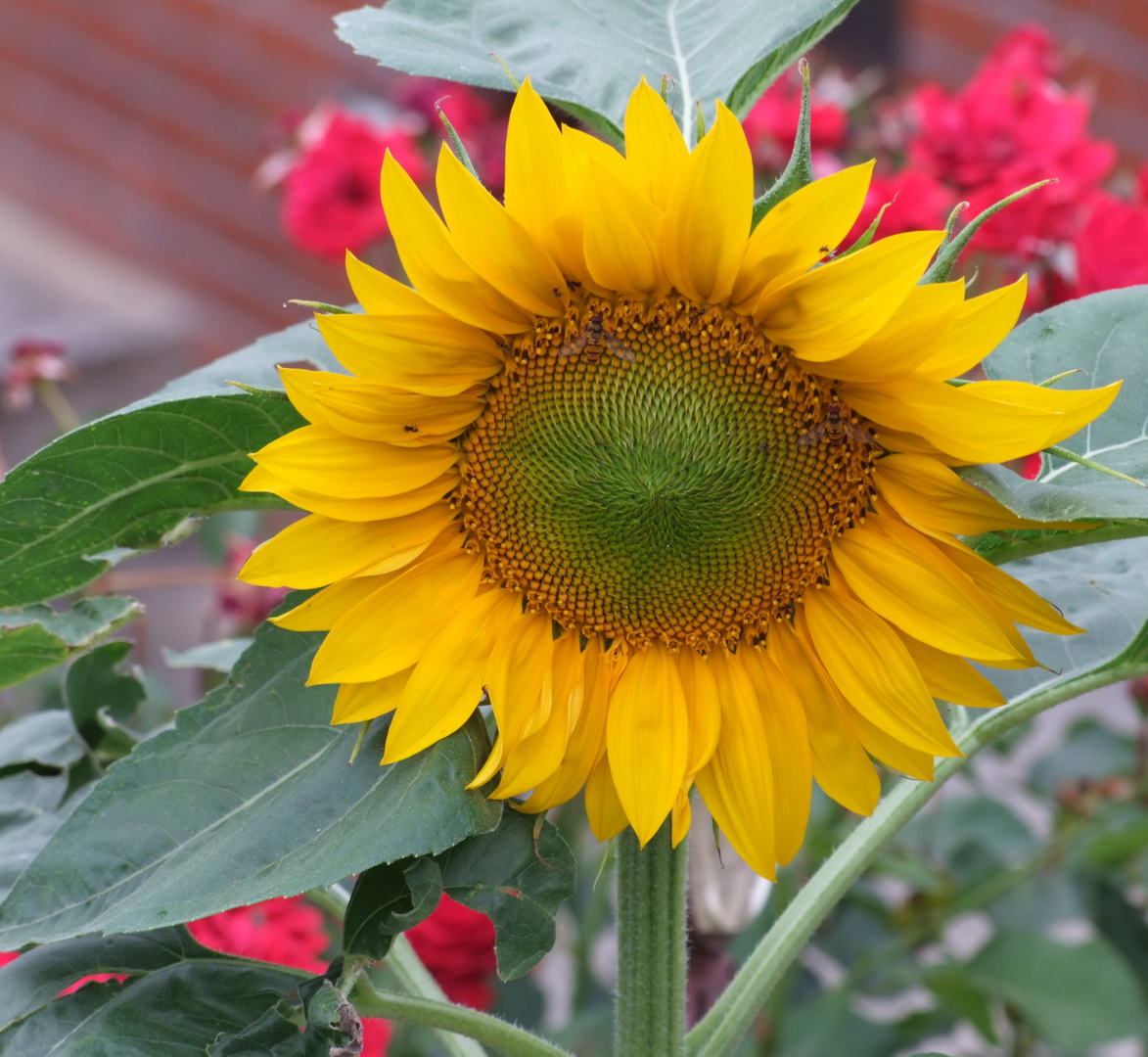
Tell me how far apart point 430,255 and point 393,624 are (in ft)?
0.41

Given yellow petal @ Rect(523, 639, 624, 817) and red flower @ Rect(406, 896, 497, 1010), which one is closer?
yellow petal @ Rect(523, 639, 624, 817)

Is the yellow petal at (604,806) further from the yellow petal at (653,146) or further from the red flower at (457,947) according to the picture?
the red flower at (457,947)

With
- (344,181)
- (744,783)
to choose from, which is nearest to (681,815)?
(744,783)

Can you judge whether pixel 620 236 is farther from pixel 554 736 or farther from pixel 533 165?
pixel 554 736

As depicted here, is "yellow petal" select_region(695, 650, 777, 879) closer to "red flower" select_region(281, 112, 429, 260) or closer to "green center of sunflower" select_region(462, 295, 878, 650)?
"green center of sunflower" select_region(462, 295, 878, 650)

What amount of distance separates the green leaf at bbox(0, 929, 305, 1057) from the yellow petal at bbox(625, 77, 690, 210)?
1.03 feet

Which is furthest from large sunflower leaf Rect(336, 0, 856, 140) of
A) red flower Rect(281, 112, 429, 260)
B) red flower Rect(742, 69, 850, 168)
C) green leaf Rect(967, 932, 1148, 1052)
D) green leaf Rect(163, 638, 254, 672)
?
green leaf Rect(967, 932, 1148, 1052)

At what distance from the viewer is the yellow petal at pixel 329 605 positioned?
0.42 meters

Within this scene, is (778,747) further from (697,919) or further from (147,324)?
(147,324)

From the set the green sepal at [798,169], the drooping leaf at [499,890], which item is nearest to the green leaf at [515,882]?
the drooping leaf at [499,890]

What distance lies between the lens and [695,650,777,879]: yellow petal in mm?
423

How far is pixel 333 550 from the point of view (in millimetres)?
430

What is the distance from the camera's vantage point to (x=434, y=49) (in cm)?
49

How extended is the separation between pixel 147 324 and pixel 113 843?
2.39 meters
